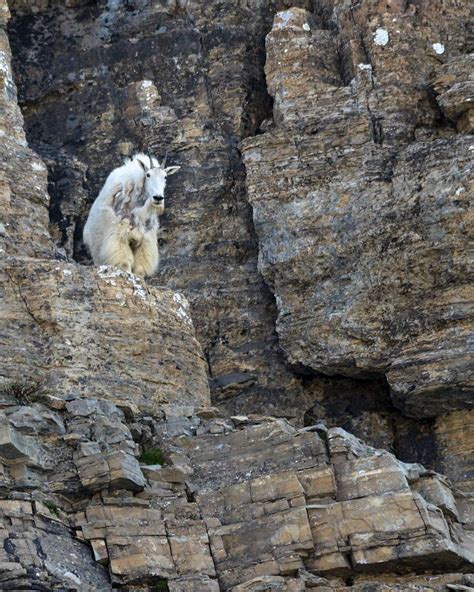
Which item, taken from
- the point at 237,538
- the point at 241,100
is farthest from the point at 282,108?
the point at 237,538

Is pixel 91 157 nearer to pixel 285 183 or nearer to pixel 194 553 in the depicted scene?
pixel 285 183

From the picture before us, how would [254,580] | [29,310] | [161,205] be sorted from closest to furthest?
[254,580], [29,310], [161,205]

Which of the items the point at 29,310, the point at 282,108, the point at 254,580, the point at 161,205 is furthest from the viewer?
the point at 282,108

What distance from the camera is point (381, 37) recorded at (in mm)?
38031

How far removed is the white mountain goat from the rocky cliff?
0.75 meters

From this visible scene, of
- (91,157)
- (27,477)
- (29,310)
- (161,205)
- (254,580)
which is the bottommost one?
(254,580)

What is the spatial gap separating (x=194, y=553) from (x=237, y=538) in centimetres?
67

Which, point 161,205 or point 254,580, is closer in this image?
point 254,580

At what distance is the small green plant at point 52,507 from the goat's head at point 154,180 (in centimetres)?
766

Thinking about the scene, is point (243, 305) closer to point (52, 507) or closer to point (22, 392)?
point (22, 392)

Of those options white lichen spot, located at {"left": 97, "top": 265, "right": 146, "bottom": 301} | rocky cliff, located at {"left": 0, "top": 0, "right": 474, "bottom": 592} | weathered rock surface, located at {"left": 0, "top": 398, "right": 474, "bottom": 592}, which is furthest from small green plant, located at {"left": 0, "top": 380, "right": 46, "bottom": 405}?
white lichen spot, located at {"left": 97, "top": 265, "right": 146, "bottom": 301}

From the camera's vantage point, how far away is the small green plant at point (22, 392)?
30766 millimetres

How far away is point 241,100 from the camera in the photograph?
127ft

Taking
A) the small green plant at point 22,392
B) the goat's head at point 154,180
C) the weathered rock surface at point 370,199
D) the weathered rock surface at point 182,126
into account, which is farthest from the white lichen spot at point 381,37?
the small green plant at point 22,392
